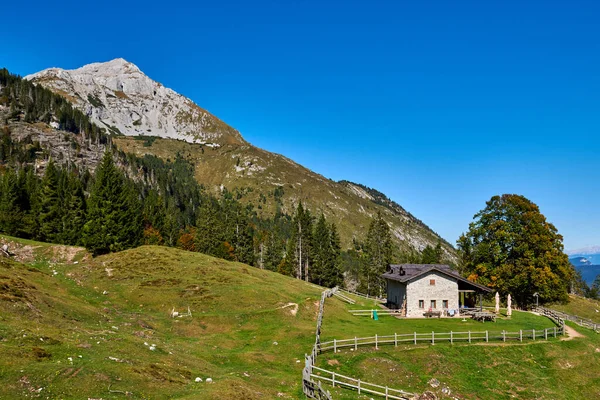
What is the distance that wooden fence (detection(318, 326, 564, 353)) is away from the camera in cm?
3969

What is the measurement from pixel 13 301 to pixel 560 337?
58.5 meters

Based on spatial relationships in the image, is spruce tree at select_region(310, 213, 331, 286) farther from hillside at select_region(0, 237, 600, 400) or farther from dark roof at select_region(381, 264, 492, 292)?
hillside at select_region(0, 237, 600, 400)

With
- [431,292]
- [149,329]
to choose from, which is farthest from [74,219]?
[431,292]

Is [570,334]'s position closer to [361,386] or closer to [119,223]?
[361,386]

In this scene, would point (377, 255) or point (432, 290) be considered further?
point (377, 255)

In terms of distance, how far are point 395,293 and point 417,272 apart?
7.11 meters

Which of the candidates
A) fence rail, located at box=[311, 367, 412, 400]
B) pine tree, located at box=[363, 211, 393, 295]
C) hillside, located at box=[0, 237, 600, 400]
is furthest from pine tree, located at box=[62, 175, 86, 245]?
fence rail, located at box=[311, 367, 412, 400]

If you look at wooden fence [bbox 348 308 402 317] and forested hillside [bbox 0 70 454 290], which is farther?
forested hillside [bbox 0 70 454 290]

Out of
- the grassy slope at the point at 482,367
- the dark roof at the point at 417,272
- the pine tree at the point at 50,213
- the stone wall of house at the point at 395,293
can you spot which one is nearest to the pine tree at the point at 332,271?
the dark roof at the point at 417,272

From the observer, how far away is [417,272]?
62.6 meters

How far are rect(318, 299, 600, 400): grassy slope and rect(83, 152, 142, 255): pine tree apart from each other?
4943 centimetres

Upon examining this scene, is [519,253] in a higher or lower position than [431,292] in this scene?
higher

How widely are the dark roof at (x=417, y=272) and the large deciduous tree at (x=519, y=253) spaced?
11.9 metres

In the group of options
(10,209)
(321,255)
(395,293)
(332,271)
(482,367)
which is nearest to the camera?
(482,367)
